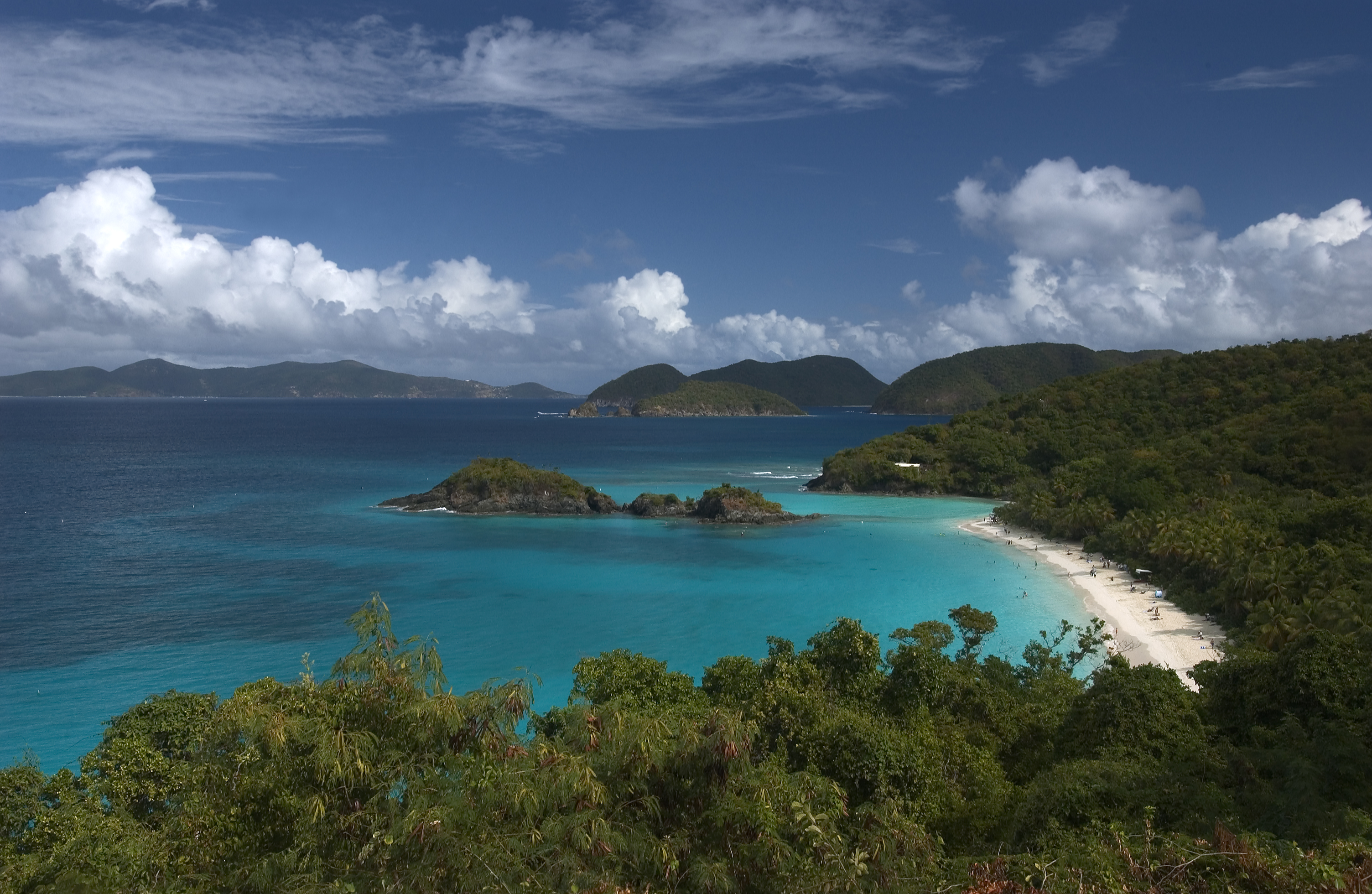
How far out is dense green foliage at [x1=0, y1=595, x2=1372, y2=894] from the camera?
6.91 metres

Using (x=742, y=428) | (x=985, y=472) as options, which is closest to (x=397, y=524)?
(x=985, y=472)

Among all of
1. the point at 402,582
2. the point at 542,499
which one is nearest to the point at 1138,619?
the point at 402,582

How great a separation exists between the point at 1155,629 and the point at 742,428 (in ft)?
492

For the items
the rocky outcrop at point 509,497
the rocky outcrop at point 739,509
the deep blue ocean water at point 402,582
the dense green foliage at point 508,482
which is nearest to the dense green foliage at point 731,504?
the rocky outcrop at point 739,509

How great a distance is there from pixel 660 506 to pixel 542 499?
356 inches

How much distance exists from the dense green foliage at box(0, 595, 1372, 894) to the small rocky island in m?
45.8

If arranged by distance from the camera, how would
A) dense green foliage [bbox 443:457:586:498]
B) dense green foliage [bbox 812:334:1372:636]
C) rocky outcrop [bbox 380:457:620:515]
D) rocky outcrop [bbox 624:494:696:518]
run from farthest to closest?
1. dense green foliage [bbox 443:457:586:498]
2. rocky outcrop [bbox 380:457:620:515]
3. rocky outcrop [bbox 624:494:696:518]
4. dense green foliage [bbox 812:334:1372:636]

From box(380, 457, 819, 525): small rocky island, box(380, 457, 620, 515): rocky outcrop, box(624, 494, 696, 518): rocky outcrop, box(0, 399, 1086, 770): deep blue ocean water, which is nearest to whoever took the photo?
box(0, 399, 1086, 770): deep blue ocean water

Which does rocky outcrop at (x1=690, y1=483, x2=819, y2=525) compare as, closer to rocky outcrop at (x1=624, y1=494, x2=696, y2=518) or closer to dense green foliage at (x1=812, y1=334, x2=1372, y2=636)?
rocky outcrop at (x1=624, y1=494, x2=696, y2=518)

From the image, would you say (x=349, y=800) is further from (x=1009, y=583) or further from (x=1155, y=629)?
(x=1009, y=583)

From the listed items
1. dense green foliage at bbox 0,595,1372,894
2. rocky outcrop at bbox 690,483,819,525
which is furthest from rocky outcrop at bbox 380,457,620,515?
dense green foliage at bbox 0,595,1372,894

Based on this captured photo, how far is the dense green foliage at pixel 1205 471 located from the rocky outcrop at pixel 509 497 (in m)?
24.0

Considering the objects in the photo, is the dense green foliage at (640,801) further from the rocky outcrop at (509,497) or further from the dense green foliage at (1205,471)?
the rocky outcrop at (509,497)

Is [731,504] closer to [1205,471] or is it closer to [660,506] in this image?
[660,506]
